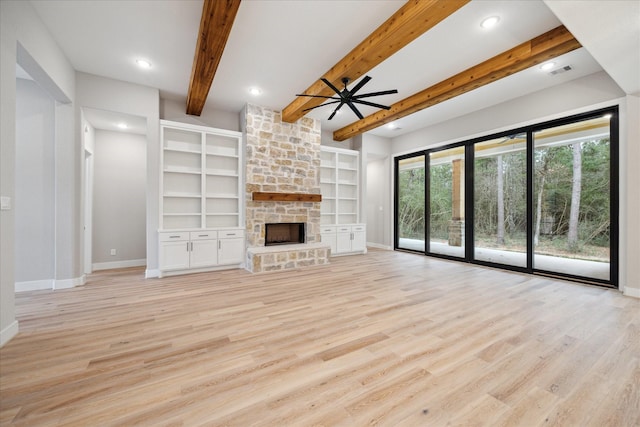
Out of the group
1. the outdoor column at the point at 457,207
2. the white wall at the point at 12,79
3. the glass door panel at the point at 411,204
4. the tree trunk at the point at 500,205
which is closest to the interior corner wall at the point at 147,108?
the white wall at the point at 12,79

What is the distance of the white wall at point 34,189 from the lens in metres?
3.62

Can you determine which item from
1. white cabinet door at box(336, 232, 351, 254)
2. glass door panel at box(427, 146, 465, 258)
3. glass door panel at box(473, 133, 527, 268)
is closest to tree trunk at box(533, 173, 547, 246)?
glass door panel at box(473, 133, 527, 268)

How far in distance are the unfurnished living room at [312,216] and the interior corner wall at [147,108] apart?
0.03 meters

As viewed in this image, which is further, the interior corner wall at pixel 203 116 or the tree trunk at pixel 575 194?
the interior corner wall at pixel 203 116

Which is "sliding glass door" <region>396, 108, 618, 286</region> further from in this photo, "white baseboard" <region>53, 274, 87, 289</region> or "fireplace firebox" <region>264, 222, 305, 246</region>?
"white baseboard" <region>53, 274, 87, 289</region>

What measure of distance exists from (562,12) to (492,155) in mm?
3428

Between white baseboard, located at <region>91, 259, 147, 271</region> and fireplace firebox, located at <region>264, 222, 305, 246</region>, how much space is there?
2.60 m

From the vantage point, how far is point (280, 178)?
5535 mm

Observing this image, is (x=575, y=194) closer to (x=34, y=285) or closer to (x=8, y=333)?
(x=8, y=333)

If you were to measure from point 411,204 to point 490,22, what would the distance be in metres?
4.63

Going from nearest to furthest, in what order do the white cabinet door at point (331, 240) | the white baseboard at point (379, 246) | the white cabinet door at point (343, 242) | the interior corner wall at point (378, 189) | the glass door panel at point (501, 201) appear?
the glass door panel at point (501, 201) → the white cabinet door at point (331, 240) → the white cabinet door at point (343, 242) → the interior corner wall at point (378, 189) → the white baseboard at point (379, 246)

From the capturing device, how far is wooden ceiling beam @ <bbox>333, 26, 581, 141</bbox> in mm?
2959

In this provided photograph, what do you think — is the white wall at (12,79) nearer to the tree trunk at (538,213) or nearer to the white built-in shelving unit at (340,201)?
the white built-in shelving unit at (340,201)

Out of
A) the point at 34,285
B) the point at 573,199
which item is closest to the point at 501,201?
the point at 573,199
